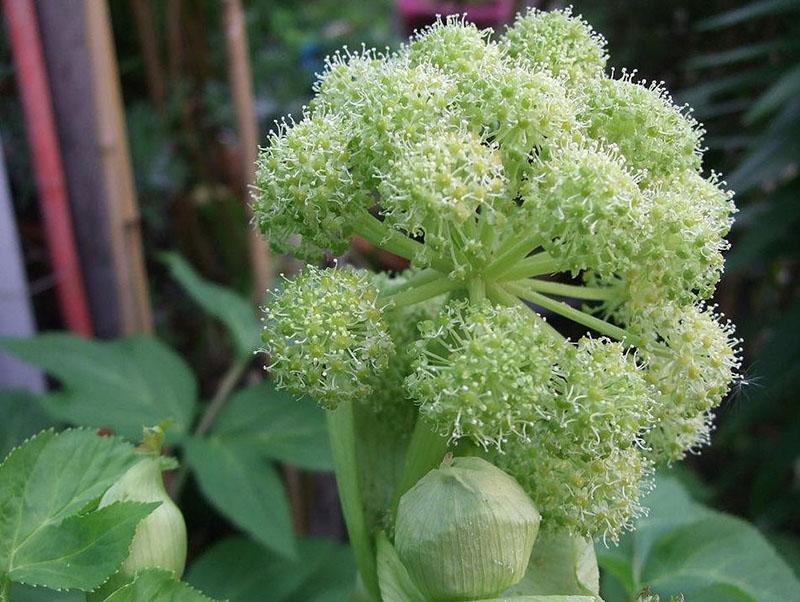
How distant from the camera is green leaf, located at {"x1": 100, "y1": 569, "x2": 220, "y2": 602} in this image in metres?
0.53

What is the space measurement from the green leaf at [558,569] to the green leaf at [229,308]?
67 centimetres

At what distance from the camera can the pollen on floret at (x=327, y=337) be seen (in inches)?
20.9

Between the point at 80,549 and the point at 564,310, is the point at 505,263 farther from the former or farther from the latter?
the point at 80,549

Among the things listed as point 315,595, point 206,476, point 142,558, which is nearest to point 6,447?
point 206,476

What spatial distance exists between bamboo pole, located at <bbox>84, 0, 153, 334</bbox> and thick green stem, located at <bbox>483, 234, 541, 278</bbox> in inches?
35.1

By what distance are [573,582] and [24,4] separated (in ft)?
3.63

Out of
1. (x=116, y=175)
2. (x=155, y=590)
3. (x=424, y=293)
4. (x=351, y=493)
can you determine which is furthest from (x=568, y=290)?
(x=116, y=175)

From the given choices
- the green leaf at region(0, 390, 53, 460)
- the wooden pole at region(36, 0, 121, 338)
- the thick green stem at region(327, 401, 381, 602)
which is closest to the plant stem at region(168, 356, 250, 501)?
the green leaf at region(0, 390, 53, 460)

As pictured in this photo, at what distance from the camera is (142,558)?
567 millimetres

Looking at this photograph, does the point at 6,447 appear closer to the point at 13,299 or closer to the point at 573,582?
the point at 13,299

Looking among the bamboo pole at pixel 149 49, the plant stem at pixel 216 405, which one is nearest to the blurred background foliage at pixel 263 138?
the bamboo pole at pixel 149 49

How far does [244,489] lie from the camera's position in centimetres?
94

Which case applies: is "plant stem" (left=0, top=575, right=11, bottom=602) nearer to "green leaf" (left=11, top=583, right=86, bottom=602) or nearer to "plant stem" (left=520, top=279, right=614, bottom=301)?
"green leaf" (left=11, top=583, right=86, bottom=602)

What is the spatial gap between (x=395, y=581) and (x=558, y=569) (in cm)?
12
